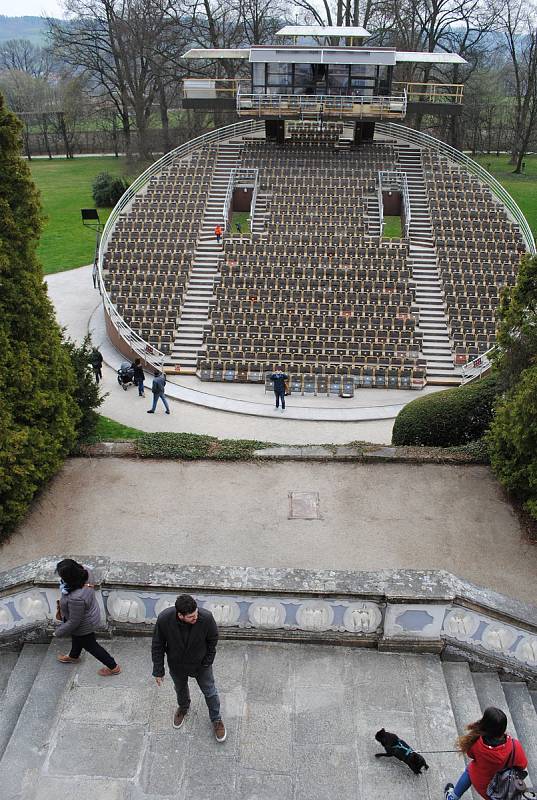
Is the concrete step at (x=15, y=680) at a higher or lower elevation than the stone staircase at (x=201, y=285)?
higher

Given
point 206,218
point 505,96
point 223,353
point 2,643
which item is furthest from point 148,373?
point 505,96

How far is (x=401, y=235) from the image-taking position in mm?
26953

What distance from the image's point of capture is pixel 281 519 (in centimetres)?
979

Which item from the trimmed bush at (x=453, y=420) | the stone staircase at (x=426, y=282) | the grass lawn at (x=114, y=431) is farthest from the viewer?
the stone staircase at (x=426, y=282)

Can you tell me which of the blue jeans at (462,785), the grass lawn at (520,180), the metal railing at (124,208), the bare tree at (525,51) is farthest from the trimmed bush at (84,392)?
the bare tree at (525,51)

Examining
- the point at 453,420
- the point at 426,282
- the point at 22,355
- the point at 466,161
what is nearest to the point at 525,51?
the point at 466,161

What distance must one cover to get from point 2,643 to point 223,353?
1387 cm

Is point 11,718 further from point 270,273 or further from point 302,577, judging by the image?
point 270,273

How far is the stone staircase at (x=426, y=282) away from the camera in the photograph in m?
19.8

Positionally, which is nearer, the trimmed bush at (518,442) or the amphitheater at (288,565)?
the amphitheater at (288,565)

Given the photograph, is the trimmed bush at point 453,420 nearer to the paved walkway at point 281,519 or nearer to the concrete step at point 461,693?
the paved walkway at point 281,519

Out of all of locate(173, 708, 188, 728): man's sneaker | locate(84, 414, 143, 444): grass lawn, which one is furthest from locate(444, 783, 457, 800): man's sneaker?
locate(84, 414, 143, 444): grass lawn

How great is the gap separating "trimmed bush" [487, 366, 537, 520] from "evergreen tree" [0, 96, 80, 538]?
764 cm

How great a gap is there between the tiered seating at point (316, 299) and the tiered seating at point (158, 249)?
1.73 m
